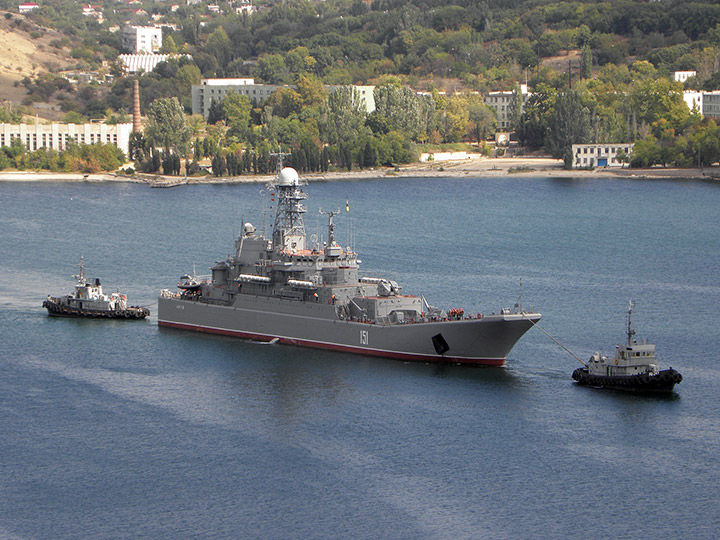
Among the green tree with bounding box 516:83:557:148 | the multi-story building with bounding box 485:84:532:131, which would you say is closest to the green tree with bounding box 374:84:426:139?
the green tree with bounding box 516:83:557:148

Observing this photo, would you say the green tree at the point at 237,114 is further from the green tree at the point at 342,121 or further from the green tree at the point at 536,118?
the green tree at the point at 536,118

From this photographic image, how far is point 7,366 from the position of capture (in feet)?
177

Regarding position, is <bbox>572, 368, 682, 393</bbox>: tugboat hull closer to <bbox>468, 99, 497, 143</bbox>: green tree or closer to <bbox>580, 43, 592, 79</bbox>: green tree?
<bbox>468, 99, 497, 143</bbox>: green tree

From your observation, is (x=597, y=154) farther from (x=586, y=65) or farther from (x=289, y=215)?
(x=289, y=215)

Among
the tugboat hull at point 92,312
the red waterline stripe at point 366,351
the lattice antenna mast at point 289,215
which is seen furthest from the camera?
the tugboat hull at point 92,312

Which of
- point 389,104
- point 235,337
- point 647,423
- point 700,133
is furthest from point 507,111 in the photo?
point 647,423

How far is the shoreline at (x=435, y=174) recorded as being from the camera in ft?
445

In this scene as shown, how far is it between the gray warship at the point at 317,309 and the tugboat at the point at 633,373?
3558mm

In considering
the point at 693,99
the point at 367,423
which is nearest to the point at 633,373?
the point at 367,423

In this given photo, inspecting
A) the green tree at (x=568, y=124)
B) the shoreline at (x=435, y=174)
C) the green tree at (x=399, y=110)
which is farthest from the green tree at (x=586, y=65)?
the shoreline at (x=435, y=174)

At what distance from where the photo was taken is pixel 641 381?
47.5m

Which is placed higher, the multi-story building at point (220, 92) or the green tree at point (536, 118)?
the multi-story building at point (220, 92)

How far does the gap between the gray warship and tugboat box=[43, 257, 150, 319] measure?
2125mm

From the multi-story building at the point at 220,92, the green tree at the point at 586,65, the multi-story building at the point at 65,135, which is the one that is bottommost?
the multi-story building at the point at 65,135
